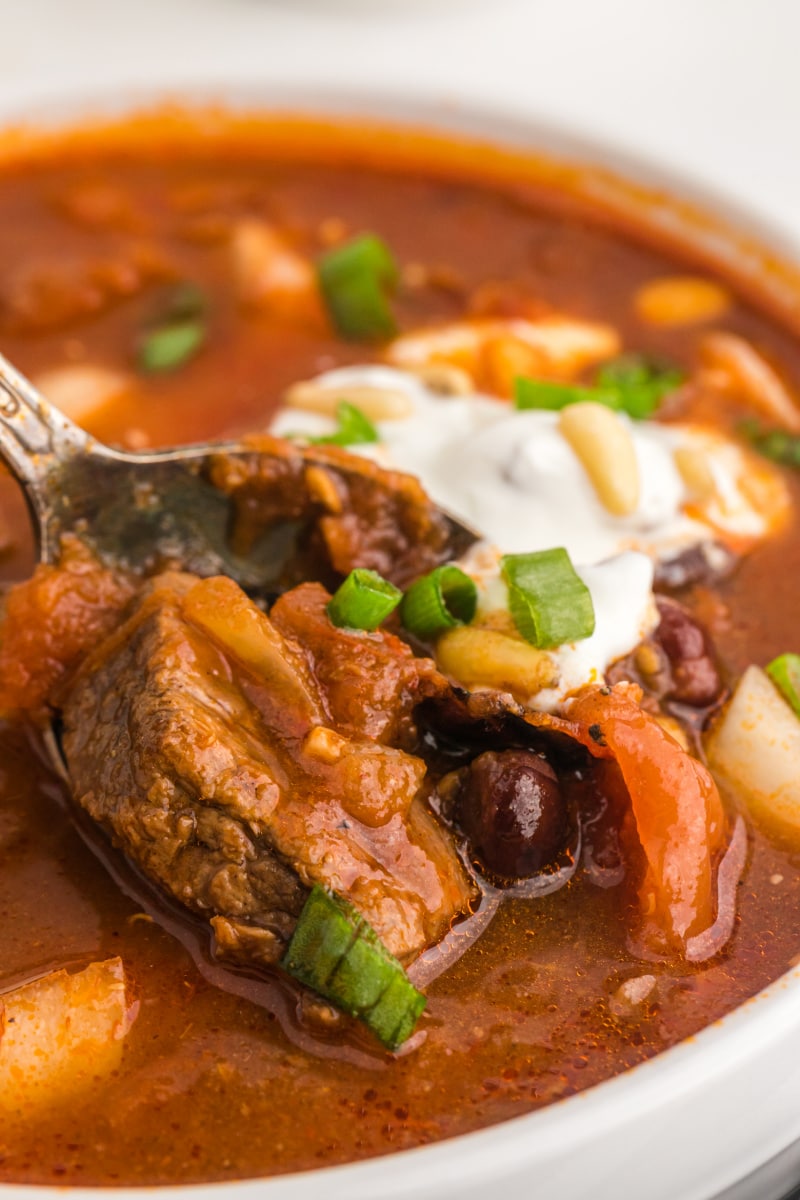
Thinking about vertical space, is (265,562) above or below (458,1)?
below

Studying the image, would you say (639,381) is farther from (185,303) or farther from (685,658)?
(185,303)

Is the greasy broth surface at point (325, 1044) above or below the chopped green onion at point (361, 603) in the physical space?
below

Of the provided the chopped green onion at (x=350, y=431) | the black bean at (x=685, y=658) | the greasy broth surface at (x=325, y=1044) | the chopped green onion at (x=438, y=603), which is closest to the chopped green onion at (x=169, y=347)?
the greasy broth surface at (x=325, y=1044)

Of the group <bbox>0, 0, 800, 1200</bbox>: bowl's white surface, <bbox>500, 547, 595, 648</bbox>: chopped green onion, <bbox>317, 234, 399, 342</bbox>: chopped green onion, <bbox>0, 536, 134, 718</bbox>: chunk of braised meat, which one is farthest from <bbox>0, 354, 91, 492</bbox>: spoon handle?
<bbox>0, 0, 800, 1200</bbox>: bowl's white surface

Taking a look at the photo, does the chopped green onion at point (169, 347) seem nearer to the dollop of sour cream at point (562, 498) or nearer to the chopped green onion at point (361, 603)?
the dollop of sour cream at point (562, 498)

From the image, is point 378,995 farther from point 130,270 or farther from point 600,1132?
point 130,270

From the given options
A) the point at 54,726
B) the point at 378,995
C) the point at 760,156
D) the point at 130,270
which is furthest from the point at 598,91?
the point at 378,995

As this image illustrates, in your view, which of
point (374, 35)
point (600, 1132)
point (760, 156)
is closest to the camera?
point (600, 1132)
